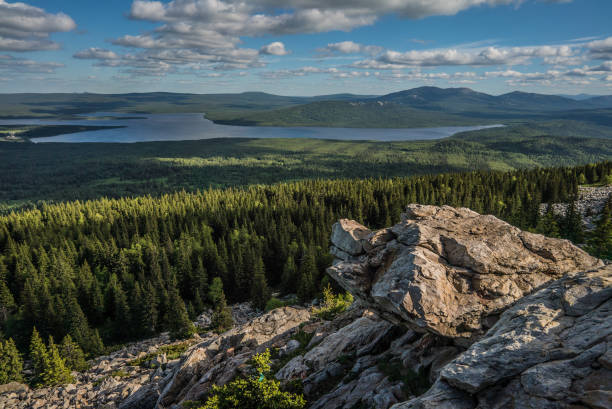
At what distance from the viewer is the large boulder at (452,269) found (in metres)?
16.9

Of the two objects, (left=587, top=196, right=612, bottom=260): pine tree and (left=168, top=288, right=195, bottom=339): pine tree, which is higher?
(left=587, top=196, right=612, bottom=260): pine tree

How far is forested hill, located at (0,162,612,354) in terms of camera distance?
75.5 m

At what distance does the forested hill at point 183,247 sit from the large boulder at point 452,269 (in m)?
52.5

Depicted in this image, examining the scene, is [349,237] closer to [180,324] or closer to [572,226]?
[180,324]

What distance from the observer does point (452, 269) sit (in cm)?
1834

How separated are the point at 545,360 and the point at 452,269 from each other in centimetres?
704

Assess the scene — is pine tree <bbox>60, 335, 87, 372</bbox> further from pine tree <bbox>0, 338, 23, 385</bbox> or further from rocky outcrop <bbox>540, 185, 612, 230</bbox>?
rocky outcrop <bbox>540, 185, 612, 230</bbox>

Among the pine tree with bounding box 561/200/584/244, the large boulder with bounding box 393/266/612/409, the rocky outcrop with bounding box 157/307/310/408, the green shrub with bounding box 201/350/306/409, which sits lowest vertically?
the pine tree with bounding box 561/200/584/244

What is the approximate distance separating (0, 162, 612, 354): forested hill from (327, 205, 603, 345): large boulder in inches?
2068

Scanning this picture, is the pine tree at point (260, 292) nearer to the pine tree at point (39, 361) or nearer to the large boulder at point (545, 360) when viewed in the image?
the pine tree at point (39, 361)

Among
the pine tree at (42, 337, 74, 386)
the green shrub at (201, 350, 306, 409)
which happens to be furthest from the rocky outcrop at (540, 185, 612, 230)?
the pine tree at (42, 337, 74, 386)

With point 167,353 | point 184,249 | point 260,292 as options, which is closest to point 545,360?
point 167,353

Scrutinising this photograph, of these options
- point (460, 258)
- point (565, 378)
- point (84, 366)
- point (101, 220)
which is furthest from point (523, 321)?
point (101, 220)

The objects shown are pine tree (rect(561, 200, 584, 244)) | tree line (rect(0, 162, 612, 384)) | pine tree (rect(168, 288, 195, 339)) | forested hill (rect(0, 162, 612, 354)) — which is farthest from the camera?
pine tree (rect(561, 200, 584, 244))
